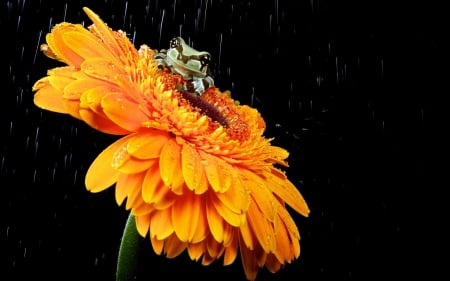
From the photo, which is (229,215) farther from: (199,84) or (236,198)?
(199,84)

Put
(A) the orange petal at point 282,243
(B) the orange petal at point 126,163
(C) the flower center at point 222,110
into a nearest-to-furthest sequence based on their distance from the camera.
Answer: (B) the orange petal at point 126,163 < (A) the orange petal at point 282,243 < (C) the flower center at point 222,110

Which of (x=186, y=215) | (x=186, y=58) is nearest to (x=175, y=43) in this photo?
(x=186, y=58)

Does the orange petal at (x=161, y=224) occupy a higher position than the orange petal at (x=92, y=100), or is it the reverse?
the orange petal at (x=92, y=100)

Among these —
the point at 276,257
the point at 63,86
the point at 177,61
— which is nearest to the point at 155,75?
the point at 177,61

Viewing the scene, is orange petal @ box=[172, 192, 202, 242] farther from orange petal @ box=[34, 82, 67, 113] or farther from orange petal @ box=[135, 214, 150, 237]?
orange petal @ box=[34, 82, 67, 113]

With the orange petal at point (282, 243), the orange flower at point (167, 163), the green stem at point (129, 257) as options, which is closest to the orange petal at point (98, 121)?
the orange flower at point (167, 163)

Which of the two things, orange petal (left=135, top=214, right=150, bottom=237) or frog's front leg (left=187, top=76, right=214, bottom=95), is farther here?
frog's front leg (left=187, top=76, right=214, bottom=95)

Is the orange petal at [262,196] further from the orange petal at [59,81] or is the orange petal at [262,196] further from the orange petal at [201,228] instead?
the orange petal at [59,81]

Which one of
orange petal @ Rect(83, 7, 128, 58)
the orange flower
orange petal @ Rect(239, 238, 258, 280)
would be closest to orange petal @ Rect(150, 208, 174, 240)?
the orange flower

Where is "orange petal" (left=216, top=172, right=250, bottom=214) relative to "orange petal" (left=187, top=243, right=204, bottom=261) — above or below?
above
